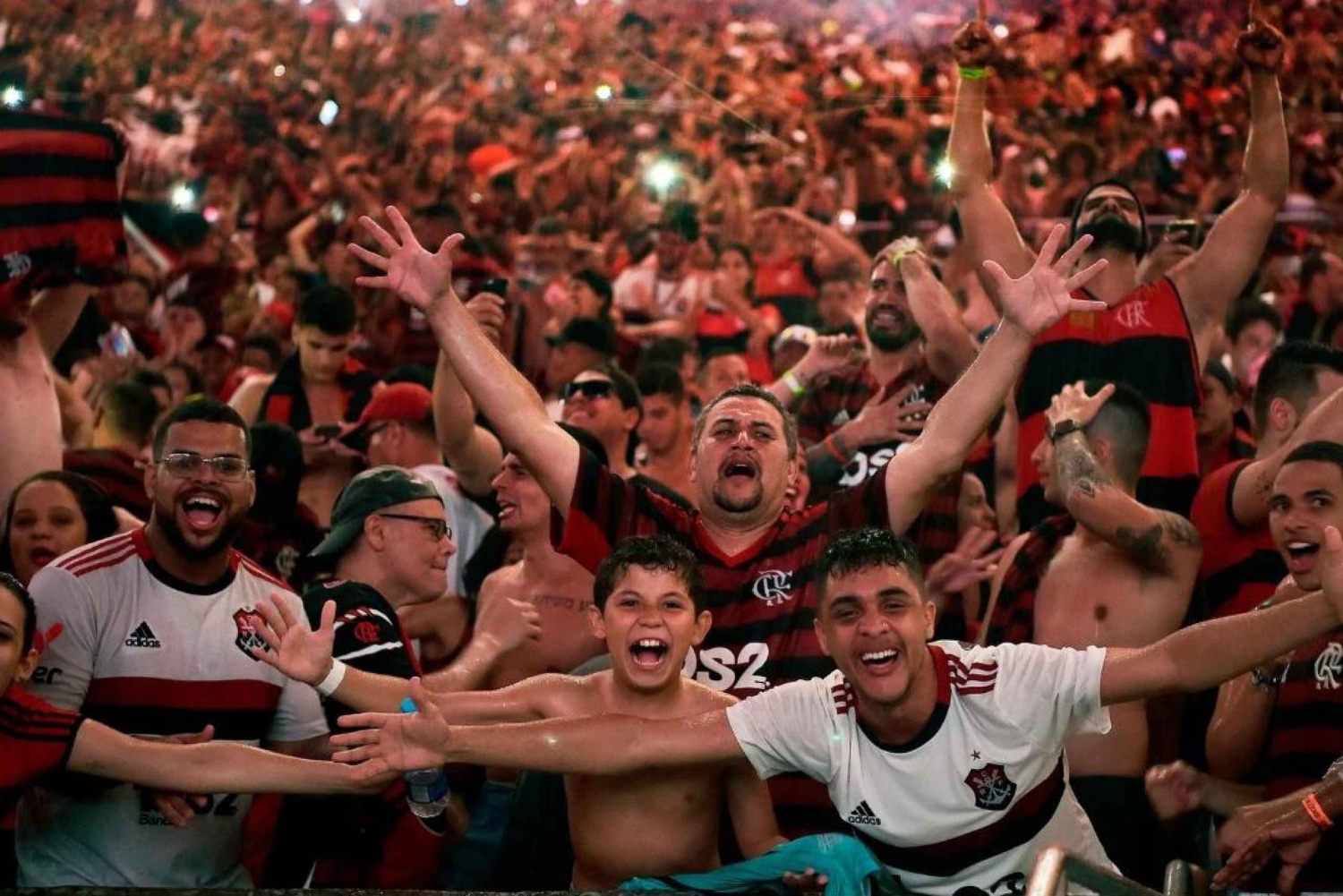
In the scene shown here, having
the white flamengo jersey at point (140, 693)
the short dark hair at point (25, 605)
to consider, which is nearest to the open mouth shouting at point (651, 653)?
the white flamengo jersey at point (140, 693)

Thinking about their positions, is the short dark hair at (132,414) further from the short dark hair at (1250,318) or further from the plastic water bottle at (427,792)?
the short dark hair at (1250,318)

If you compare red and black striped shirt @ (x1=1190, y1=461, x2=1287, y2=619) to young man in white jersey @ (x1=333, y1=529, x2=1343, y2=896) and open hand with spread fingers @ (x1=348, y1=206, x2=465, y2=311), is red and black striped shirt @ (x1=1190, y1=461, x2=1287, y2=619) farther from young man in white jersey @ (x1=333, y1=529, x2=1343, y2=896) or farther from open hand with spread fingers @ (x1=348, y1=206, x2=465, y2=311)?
open hand with spread fingers @ (x1=348, y1=206, x2=465, y2=311)

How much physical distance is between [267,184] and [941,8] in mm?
4415

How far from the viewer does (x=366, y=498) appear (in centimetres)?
Answer: 561

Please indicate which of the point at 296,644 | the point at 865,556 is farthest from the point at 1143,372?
the point at 296,644

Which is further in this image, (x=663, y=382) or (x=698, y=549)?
(x=663, y=382)

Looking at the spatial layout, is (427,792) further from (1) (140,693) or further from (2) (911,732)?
(2) (911,732)

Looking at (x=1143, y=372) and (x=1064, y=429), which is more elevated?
(x=1143, y=372)

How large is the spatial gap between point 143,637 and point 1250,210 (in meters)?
3.55

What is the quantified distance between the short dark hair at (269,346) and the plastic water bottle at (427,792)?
4769 millimetres

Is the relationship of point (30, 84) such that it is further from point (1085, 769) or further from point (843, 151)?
point (1085, 769)

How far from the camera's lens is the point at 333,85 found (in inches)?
520

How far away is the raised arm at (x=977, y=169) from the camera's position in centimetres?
626

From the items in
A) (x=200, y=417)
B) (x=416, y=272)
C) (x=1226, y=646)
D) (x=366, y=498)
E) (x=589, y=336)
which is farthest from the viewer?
(x=589, y=336)
